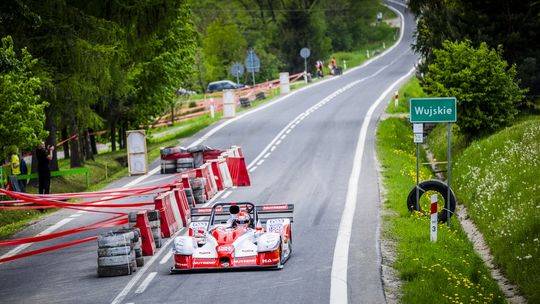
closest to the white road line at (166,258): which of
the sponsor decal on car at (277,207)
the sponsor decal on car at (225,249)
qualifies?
the sponsor decal on car at (225,249)

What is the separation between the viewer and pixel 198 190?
88.4ft

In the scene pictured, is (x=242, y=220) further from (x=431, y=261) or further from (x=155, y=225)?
(x=431, y=261)

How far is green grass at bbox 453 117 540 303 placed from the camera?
19.3 m

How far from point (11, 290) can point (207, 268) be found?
3.68 m

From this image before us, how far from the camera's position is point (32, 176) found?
100ft

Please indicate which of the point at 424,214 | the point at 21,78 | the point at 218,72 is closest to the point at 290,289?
the point at 424,214

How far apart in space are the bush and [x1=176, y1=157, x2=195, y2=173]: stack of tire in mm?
9341

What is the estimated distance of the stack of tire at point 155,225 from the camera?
803 inches

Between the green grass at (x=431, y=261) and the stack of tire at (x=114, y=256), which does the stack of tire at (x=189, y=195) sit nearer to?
the green grass at (x=431, y=261)

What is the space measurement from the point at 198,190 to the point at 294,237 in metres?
6.52

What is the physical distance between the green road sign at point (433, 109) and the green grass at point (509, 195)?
2837 mm

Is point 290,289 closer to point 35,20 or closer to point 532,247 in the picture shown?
point 532,247

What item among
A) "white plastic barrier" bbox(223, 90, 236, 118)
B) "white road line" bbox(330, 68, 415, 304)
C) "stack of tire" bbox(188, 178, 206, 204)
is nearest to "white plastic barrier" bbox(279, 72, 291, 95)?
"white plastic barrier" bbox(223, 90, 236, 118)

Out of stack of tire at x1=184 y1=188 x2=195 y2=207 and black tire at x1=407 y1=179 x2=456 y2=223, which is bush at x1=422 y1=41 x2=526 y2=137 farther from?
stack of tire at x1=184 y1=188 x2=195 y2=207
